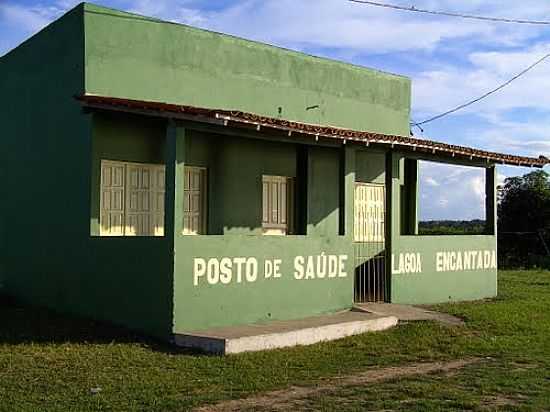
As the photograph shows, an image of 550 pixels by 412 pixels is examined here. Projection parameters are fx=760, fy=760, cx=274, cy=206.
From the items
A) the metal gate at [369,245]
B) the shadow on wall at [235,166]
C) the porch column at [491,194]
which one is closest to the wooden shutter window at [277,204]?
the shadow on wall at [235,166]

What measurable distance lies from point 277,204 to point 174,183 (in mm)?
4707

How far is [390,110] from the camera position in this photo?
54.4 feet

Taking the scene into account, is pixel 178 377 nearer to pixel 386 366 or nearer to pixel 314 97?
pixel 386 366

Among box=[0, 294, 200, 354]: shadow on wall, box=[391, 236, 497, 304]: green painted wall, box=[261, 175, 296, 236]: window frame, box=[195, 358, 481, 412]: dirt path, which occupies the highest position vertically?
box=[261, 175, 296, 236]: window frame

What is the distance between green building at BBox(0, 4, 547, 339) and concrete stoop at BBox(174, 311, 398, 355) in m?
0.35

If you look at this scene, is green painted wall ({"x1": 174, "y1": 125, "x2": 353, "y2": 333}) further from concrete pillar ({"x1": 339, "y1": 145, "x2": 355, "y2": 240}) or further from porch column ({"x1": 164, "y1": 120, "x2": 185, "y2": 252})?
concrete pillar ({"x1": 339, "y1": 145, "x2": 355, "y2": 240})

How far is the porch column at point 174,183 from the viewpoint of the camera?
9.70 meters

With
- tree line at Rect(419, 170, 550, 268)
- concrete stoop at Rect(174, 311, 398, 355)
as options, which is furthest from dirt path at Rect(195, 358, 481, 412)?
tree line at Rect(419, 170, 550, 268)

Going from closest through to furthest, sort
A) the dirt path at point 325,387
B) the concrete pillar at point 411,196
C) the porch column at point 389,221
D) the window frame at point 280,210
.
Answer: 1. the dirt path at point 325,387
2. the porch column at point 389,221
3. the window frame at point 280,210
4. the concrete pillar at point 411,196

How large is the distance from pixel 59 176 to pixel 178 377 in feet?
18.1

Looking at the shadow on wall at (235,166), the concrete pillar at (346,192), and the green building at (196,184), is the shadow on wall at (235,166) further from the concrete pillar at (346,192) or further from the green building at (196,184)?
the concrete pillar at (346,192)

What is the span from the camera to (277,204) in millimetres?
14227

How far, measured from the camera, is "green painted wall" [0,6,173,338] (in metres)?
10.3

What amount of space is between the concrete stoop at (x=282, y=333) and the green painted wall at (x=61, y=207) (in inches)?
26.6
